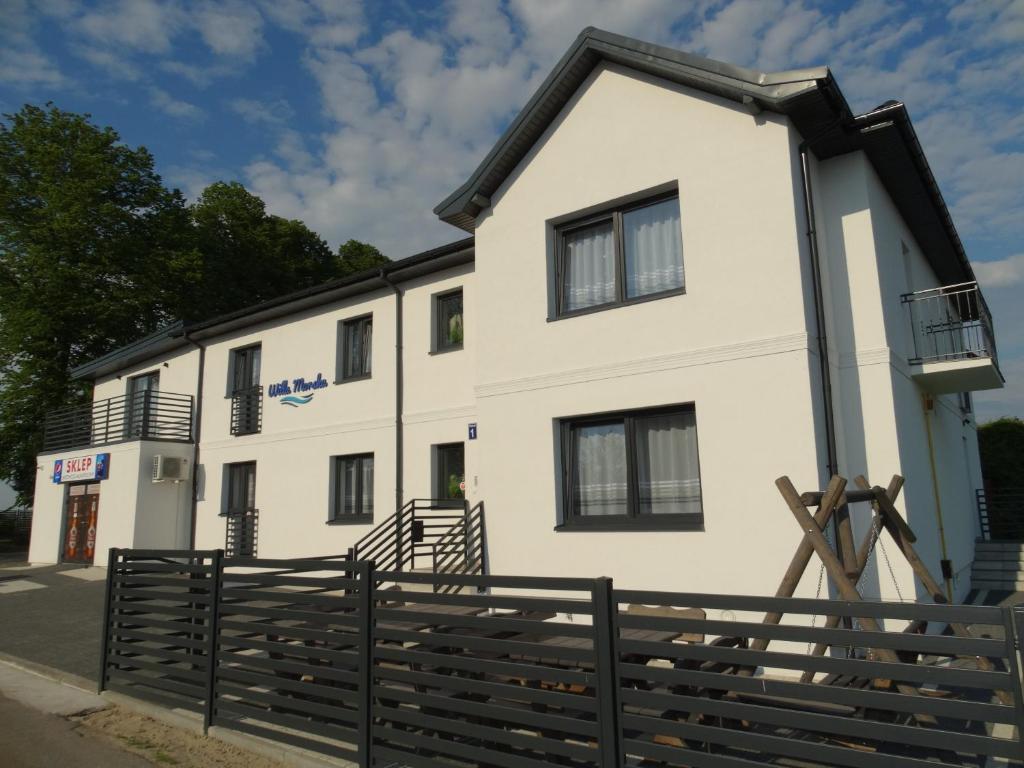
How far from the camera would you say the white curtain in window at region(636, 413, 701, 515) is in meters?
8.00

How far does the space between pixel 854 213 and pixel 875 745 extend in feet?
20.1

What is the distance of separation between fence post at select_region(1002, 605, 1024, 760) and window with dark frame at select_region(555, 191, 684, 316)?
5.82 meters

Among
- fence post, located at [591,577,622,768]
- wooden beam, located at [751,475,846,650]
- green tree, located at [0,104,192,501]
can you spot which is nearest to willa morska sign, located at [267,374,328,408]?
wooden beam, located at [751,475,846,650]

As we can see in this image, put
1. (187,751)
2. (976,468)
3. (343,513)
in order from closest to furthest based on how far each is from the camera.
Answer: (187,751)
(343,513)
(976,468)

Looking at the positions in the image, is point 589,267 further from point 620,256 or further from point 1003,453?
point 1003,453

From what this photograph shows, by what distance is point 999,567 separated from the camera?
39.9 feet

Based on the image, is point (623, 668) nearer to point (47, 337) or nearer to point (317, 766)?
point (317, 766)

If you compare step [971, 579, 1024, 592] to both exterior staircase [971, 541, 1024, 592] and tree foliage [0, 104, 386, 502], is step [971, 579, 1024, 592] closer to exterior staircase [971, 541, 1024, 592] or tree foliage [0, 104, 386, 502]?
exterior staircase [971, 541, 1024, 592]

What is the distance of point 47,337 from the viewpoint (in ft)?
85.7

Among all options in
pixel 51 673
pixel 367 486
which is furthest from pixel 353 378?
pixel 51 673

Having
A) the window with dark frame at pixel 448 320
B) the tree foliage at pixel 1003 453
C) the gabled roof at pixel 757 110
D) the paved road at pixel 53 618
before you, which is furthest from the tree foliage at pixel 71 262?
the tree foliage at pixel 1003 453

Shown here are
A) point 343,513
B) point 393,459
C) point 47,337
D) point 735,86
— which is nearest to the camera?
point 735,86

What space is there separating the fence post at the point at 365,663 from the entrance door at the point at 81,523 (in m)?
17.8

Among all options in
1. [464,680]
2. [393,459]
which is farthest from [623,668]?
[393,459]
